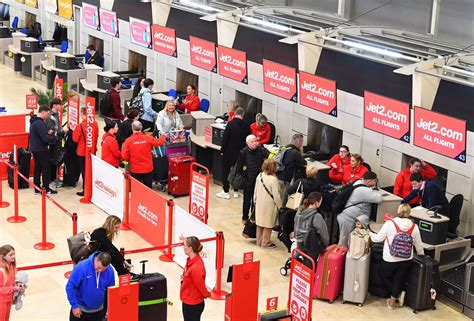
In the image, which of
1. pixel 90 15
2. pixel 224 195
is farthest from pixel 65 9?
pixel 224 195

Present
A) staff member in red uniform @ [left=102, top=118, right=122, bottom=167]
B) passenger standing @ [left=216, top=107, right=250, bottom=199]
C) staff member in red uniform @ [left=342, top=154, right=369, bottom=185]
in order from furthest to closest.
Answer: passenger standing @ [left=216, top=107, right=250, bottom=199]
staff member in red uniform @ [left=102, top=118, right=122, bottom=167]
staff member in red uniform @ [left=342, top=154, right=369, bottom=185]

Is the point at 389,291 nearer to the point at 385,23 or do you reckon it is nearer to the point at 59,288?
the point at 59,288

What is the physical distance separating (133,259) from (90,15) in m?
11.6

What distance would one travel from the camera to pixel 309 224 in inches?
431

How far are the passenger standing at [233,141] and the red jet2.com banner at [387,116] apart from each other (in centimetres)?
240

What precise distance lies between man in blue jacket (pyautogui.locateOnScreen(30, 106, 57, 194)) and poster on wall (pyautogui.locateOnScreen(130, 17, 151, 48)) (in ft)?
17.7

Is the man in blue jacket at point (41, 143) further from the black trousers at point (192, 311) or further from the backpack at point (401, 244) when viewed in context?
the backpack at point (401, 244)

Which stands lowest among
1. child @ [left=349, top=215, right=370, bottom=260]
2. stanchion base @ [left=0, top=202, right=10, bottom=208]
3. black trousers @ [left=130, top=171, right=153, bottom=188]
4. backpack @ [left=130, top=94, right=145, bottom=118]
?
stanchion base @ [left=0, top=202, right=10, bottom=208]

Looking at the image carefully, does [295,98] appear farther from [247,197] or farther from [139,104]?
[139,104]

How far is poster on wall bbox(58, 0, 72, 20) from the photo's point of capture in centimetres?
2483

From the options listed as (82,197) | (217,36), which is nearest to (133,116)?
(82,197)

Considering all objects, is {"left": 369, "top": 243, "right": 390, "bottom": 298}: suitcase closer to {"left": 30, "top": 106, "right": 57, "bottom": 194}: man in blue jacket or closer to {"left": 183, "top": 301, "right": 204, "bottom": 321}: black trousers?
{"left": 183, "top": 301, "right": 204, "bottom": 321}: black trousers

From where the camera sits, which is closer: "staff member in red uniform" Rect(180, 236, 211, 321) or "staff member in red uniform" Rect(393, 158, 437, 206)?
"staff member in red uniform" Rect(180, 236, 211, 321)

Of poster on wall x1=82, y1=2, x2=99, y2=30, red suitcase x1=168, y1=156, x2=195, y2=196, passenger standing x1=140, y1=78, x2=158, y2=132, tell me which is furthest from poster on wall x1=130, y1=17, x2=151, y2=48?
red suitcase x1=168, y1=156, x2=195, y2=196
